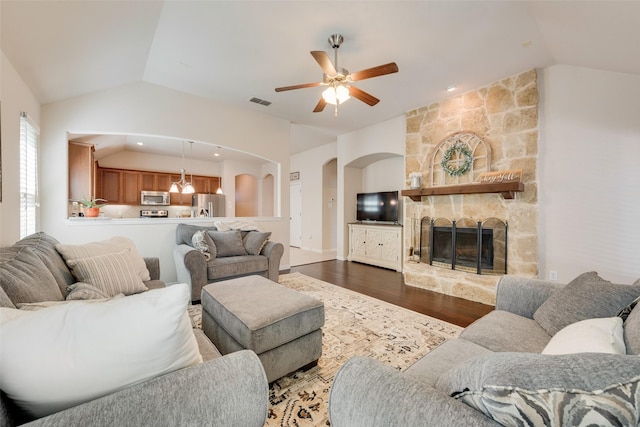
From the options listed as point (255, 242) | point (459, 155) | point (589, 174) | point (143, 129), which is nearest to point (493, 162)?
point (459, 155)

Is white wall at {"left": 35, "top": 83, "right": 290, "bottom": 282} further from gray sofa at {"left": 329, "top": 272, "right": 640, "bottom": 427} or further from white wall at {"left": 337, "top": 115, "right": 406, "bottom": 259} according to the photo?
gray sofa at {"left": 329, "top": 272, "right": 640, "bottom": 427}

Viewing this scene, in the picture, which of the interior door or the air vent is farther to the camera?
the interior door

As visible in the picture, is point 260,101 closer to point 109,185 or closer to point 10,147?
point 10,147

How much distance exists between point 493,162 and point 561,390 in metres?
3.74

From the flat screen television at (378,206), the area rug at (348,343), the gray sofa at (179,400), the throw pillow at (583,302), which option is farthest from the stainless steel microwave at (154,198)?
the throw pillow at (583,302)

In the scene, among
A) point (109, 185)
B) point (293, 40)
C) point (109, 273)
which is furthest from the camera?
point (109, 185)

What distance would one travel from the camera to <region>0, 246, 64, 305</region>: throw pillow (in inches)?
39.7

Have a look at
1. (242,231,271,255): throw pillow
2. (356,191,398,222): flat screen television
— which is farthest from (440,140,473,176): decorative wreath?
(242,231,271,255): throw pillow

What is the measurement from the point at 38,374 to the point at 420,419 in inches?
38.7

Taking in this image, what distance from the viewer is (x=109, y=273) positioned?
6.09ft

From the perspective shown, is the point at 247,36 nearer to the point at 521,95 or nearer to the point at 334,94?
the point at 334,94

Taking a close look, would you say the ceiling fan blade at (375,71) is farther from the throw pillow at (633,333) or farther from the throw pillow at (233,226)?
the throw pillow at (233,226)

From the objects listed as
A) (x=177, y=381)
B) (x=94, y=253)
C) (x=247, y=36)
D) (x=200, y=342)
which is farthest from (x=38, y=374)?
(x=247, y=36)

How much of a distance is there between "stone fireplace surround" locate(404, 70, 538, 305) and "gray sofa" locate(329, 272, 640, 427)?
2245 millimetres
